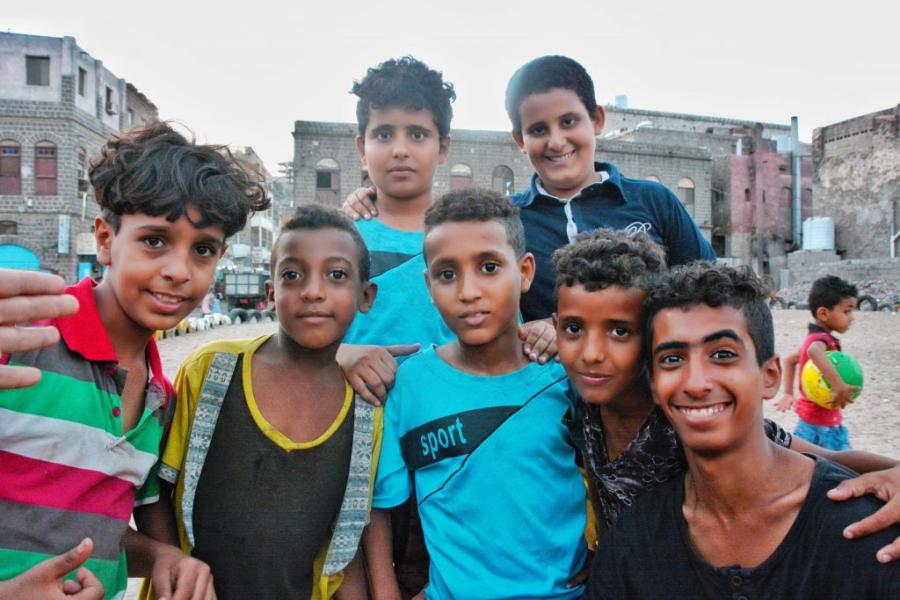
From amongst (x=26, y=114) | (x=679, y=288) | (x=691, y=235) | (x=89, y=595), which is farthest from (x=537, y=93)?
(x=26, y=114)

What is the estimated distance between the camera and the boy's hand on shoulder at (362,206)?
2.74 metres

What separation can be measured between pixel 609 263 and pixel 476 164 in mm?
26172

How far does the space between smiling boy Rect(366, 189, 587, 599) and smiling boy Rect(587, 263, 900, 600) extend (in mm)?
202

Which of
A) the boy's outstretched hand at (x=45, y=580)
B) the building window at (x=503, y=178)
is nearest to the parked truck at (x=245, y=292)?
the building window at (x=503, y=178)

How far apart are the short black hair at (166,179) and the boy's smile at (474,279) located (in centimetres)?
66

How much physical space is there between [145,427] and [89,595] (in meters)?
0.44

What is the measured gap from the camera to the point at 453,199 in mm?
2223

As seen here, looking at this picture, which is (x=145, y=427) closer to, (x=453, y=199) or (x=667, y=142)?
(x=453, y=199)

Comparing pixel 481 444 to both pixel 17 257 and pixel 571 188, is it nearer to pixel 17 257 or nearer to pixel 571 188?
pixel 571 188

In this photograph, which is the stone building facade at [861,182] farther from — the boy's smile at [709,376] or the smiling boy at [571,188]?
the boy's smile at [709,376]

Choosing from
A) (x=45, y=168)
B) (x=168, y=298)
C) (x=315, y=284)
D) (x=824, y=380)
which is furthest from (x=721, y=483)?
(x=45, y=168)

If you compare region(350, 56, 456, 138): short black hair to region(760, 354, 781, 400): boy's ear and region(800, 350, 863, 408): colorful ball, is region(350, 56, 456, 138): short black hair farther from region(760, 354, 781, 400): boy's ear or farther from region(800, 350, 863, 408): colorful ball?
region(800, 350, 863, 408): colorful ball

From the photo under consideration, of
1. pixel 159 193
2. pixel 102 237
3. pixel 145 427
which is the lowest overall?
pixel 145 427

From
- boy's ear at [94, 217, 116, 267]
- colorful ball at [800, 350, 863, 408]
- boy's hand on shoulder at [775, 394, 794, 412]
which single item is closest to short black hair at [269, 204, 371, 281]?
boy's ear at [94, 217, 116, 267]
